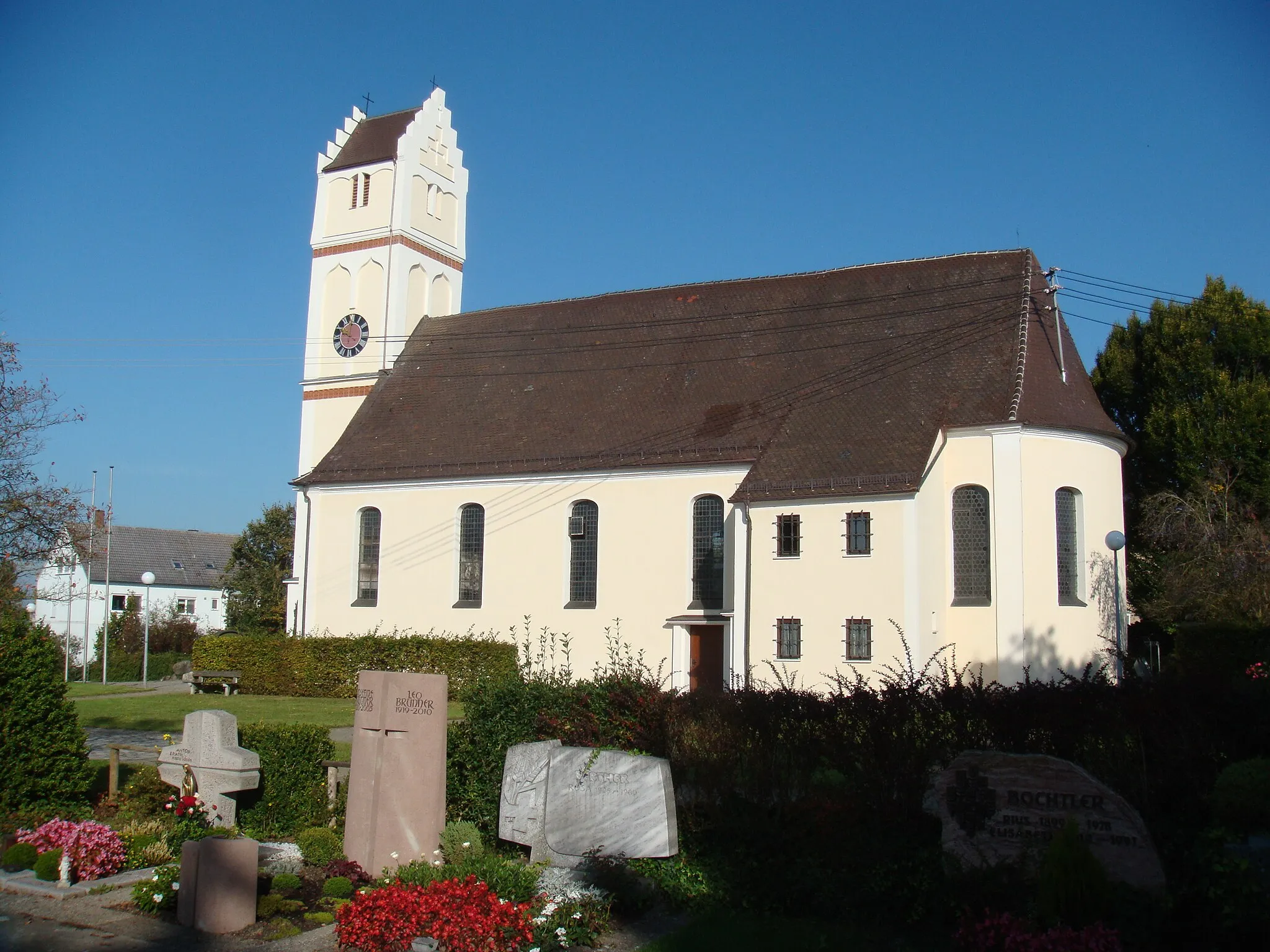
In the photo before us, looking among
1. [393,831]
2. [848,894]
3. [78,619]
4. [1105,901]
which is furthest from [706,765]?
[78,619]

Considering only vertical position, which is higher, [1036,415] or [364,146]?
[364,146]

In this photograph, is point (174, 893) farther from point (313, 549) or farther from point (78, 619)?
point (78, 619)

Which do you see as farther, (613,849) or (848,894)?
(613,849)

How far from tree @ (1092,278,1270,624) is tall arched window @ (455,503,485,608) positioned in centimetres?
1760

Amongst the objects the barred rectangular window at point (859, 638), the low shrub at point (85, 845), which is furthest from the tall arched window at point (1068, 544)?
the low shrub at point (85, 845)

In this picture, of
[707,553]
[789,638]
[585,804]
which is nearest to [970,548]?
[789,638]

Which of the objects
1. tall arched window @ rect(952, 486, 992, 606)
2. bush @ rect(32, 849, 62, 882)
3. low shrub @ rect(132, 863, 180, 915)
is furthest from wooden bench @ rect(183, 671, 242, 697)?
low shrub @ rect(132, 863, 180, 915)

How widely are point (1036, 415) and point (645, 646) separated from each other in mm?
10517

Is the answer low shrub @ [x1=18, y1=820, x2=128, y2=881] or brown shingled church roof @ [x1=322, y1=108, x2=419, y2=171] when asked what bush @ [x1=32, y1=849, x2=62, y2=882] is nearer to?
low shrub @ [x1=18, y1=820, x2=128, y2=881]

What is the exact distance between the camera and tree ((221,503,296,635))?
50.2 m

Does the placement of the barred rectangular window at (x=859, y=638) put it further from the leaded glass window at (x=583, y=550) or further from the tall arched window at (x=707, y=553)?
the leaded glass window at (x=583, y=550)

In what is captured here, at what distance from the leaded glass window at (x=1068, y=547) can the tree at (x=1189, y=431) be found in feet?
11.7

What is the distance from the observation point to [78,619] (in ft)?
199

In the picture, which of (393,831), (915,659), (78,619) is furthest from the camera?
(78,619)
